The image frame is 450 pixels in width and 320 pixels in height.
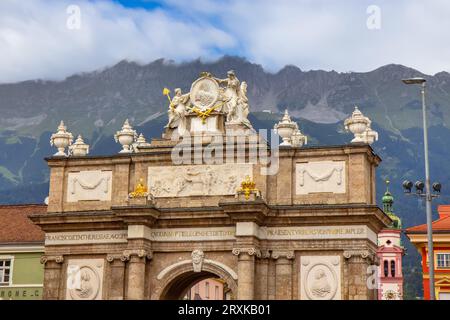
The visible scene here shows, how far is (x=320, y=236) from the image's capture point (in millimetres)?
38938

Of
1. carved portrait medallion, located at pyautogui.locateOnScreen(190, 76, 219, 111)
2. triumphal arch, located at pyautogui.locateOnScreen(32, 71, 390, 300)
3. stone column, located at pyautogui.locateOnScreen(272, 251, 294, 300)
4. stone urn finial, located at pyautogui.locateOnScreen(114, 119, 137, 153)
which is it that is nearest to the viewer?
triumphal arch, located at pyautogui.locateOnScreen(32, 71, 390, 300)

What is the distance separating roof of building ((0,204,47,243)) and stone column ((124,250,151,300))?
1277 cm

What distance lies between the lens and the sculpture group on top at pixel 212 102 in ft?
136

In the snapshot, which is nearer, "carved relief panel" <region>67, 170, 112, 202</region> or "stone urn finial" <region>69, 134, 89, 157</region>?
"carved relief panel" <region>67, 170, 112, 202</region>

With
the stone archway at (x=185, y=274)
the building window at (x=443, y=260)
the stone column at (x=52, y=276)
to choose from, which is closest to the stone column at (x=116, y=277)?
the stone archway at (x=185, y=274)

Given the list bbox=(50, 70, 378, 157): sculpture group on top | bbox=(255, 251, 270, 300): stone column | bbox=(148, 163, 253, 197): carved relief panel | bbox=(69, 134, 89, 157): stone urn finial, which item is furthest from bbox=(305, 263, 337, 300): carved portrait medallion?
bbox=(69, 134, 89, 157): stone urn finial

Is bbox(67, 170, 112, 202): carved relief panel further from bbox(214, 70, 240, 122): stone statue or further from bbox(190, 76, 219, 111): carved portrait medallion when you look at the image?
bbox(214, 70, 240, 122): stone statue

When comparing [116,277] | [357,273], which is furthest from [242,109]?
[116,277]

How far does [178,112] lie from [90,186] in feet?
18.4

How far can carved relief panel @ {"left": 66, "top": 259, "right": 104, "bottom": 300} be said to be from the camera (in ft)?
136

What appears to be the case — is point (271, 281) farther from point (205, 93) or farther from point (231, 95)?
point (205, 93)

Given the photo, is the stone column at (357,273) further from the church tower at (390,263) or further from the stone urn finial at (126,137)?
the church tower at (390,263)

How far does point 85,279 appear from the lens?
4169 centimetres
